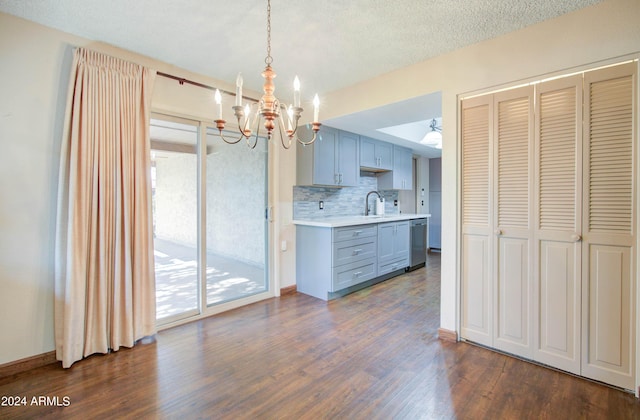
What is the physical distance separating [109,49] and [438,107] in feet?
10.1

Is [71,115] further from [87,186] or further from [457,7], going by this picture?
[457,7]

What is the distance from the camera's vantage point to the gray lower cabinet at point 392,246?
14.6 ft

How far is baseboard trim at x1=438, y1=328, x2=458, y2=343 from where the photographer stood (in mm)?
2645

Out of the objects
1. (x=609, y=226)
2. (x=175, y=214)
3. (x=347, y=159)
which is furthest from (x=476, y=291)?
(x=175, y=214)

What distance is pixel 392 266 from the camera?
4.69m

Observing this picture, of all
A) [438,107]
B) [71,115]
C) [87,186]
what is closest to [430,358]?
[438,107]

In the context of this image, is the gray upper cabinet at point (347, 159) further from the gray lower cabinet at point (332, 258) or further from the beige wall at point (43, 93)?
the beige wall at point (43, 93)

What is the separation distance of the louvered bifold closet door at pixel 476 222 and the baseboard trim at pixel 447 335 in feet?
0.22

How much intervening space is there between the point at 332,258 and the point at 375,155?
81.9 inches

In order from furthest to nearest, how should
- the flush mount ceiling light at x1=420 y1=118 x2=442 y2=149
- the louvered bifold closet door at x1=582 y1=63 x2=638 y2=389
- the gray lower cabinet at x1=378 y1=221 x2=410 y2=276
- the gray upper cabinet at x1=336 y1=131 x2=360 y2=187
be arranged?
the flush mount ceiling light at x1=420 y1=118 x2=442 y2=149, the gray lower cabinet at x1=378 y1=221 x2=410 y2=276, the gray upper cabinet at x1=336 y1=131 x2=360 y2=187, the louvered bifold closet door at x1=582 y1=63 x2=638 y2=389

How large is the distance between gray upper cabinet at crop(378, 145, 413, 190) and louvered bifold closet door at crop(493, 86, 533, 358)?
3.00 metres

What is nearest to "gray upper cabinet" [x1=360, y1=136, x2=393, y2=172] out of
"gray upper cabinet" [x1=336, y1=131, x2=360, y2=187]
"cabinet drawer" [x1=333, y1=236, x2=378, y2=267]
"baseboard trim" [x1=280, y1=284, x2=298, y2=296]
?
"gray upper cabinet" [x1=336, y1=131, x2=360, y2=187]

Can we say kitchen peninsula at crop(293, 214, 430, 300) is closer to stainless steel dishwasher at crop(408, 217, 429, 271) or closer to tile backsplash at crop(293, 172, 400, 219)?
tile backsplash at crop(293, 172, 400, 219)

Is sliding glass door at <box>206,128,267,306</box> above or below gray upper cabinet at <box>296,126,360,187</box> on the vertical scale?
below
